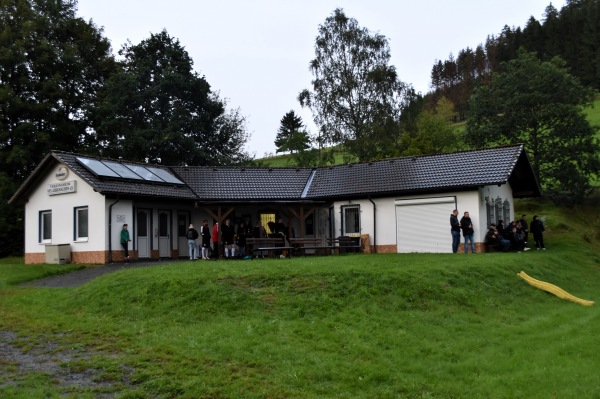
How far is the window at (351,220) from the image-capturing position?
2745 cm

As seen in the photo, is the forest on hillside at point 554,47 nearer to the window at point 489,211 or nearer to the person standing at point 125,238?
the window at point 489,211

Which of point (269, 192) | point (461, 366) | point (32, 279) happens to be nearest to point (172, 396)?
point (461, 366)

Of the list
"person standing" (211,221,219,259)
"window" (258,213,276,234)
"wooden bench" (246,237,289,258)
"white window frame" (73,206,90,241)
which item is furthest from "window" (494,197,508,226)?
"white window frame" (73,206,90,241)

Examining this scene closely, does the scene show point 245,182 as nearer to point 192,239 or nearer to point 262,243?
point 192,239

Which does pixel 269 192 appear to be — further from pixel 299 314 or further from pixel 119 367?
pixel 119 367

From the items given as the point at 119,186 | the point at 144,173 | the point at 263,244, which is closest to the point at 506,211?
the point at 263,244

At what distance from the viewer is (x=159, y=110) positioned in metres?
42.2

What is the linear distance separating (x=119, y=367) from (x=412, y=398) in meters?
4.07

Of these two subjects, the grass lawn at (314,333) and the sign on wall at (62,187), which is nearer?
the grass lawn at (314,333)

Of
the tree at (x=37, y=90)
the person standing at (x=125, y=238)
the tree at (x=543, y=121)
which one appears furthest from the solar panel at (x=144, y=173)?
the tree at (x=543, y=121)

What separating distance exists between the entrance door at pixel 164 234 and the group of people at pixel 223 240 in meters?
1.54

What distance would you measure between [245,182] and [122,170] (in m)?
6.36

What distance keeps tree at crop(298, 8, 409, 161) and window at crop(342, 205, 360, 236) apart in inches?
595

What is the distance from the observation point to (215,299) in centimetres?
1205
